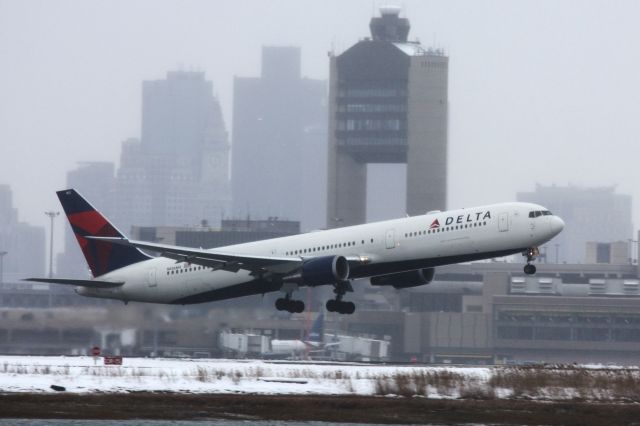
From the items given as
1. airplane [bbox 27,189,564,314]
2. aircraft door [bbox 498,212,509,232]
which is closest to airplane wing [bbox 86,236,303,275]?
airplane [bbox 27,189,564,314]

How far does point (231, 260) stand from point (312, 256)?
4269 mm

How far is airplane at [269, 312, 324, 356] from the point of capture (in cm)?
10825

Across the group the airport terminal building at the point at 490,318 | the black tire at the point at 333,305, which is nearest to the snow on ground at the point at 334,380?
the black tire at the point at 333,305

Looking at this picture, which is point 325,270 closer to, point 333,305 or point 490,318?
point 333,305

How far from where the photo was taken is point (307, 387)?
5981 cm

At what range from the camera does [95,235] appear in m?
78.8

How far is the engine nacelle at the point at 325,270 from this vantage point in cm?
6888

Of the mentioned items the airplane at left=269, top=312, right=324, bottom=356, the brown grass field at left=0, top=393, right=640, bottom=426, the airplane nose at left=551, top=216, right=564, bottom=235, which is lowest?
the brown grass field at left=0, top=393, right=640, bottom=426

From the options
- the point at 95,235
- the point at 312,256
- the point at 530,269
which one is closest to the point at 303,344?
the point at 95,235

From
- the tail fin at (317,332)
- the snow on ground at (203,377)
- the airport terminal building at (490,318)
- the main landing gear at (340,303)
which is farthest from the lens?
the airport terminal building at (490,318)

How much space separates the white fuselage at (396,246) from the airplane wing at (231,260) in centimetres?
125

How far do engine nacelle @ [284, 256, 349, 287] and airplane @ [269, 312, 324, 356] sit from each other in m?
36.3

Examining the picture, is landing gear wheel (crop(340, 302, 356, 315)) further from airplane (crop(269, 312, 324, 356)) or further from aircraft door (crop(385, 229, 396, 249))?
airplane (crop(269, 312, 324, 356))

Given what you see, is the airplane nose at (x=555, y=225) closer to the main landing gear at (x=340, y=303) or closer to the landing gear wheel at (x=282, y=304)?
the main landing gear at (x=340, y=303)
